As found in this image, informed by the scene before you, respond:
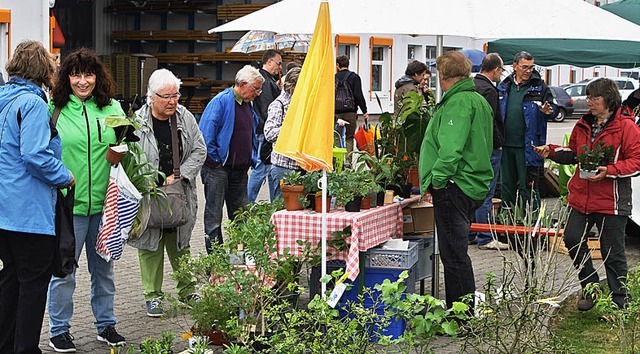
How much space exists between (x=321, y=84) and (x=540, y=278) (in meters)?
1.80

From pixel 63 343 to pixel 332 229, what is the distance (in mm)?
1914

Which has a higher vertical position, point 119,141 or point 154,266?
point 119,141

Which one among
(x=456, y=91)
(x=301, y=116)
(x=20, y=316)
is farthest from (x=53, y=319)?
(x=456, y=91)

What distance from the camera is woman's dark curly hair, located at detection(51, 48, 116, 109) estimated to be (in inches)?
240

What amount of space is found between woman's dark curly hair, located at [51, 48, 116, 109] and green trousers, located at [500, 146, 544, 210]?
5.67 m

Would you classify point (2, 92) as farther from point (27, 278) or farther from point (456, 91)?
point (456, 91)

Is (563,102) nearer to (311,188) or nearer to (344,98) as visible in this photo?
(344,98)

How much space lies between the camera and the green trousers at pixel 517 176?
10.7 m

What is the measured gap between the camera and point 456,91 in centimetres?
664

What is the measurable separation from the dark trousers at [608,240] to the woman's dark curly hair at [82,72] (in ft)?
11.8

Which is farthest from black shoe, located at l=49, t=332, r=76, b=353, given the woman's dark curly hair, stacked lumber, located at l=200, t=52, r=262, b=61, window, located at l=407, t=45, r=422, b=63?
window, located at l=407, t=45, r=422, b=63

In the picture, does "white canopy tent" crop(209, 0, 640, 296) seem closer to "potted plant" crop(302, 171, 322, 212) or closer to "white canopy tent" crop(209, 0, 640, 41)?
"white canopy tent" crop(209, 0, 640, 41)

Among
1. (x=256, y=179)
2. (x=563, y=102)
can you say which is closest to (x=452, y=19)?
(x=256, y=179)

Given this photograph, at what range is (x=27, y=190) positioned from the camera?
5445 mm
